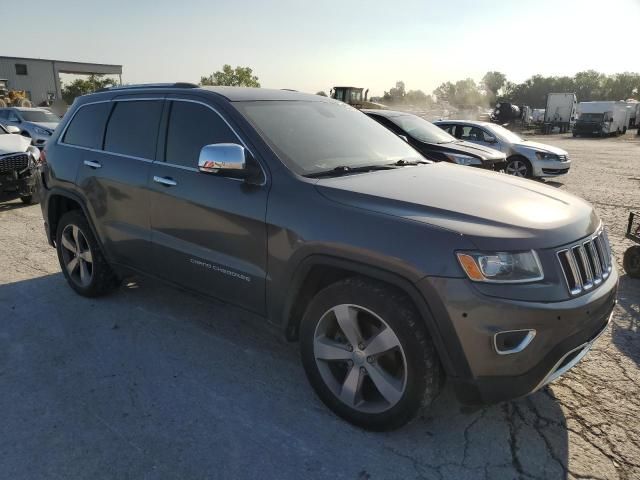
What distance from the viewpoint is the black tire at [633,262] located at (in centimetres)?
517

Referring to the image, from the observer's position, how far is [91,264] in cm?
449

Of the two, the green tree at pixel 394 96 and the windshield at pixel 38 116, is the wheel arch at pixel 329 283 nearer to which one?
the windshield at pixel 38 116

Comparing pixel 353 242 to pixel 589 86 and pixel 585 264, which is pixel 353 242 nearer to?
pixel 585 264

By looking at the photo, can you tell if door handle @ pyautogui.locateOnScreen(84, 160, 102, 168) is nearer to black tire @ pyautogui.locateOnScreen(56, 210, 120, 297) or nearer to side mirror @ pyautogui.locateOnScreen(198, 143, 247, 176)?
black tire @ pyautogui.locateOnScreen(56, 210, 120, 297)

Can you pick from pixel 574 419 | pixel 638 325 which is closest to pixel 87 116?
pixel 574 419

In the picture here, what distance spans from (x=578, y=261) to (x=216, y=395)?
221cm

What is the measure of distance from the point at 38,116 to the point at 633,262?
1780cm

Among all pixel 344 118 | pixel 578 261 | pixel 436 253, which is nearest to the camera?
pixel 436 253

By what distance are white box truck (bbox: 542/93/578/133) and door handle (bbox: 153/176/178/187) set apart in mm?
44579

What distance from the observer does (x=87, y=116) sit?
176 inches

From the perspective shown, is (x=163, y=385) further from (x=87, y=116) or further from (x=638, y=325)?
(x=638, y=325)

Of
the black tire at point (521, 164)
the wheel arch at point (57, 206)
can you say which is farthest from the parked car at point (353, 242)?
the black tire at point (521, 164)

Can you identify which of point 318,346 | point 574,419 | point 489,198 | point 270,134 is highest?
point 270,134

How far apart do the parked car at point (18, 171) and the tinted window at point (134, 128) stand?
548 cm
